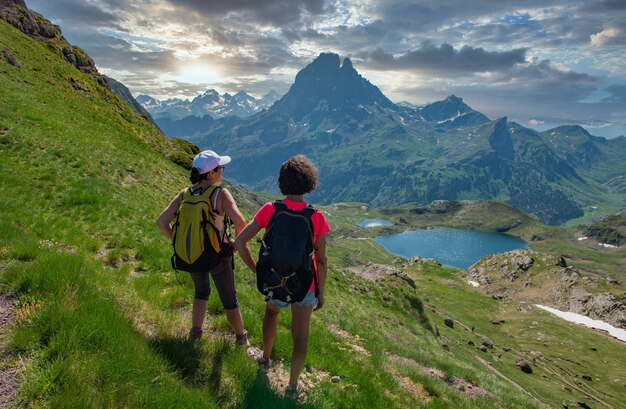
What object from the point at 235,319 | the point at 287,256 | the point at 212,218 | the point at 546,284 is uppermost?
the point at 212,218

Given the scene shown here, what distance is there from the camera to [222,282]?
7816mm

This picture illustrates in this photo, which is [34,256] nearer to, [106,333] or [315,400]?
[106,333]

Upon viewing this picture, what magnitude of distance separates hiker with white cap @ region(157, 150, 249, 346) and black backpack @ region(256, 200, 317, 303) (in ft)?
3.07

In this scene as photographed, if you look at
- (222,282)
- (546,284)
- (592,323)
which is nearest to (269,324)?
(222,282)

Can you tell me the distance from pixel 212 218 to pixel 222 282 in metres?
1.49

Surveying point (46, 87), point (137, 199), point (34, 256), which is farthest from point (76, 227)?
point (46, 87)

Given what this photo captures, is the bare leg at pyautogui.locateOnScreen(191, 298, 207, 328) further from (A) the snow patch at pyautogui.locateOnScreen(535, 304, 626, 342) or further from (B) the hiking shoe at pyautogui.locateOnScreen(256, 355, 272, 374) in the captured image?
(A) the snow patch at pyautogui.locateOnScreen(535, 304, 626, 342)

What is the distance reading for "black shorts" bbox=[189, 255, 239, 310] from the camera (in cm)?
771

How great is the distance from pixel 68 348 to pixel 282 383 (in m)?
4.27

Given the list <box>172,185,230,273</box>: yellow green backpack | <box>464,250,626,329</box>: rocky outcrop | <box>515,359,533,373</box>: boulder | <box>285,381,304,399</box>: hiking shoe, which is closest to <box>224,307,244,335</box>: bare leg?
<box>172,185,230,273</box>: yellow green backpack

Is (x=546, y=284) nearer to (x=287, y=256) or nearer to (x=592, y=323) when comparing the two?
(x=592, y=323)

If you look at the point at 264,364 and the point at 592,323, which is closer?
the point at 264,364

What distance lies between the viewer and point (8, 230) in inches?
387

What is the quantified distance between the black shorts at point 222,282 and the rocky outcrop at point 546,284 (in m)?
110
